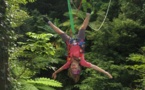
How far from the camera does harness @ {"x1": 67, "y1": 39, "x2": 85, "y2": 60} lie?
18.6 feet

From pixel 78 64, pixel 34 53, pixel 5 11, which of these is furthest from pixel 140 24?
pixel 5 11

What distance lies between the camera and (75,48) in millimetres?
5699

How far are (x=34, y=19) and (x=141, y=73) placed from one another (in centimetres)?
614

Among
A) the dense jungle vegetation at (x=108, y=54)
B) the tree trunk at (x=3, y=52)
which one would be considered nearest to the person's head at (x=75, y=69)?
the tree trunk at (x=3, y=52)

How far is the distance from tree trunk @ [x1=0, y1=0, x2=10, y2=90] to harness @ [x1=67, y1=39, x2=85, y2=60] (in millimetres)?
1140

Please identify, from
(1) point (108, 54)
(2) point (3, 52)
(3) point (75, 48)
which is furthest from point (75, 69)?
(1) point (108, 54)

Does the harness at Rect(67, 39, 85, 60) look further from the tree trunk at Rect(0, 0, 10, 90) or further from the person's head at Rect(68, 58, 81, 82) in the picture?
the tree trunk at Rect(0, 0, 10, 90)

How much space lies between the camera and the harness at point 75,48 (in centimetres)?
568

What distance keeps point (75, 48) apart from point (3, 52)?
1271 millimetres

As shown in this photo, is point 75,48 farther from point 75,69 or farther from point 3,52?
point 3,52

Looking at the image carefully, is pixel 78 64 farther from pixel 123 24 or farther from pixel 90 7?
pixel 90 7

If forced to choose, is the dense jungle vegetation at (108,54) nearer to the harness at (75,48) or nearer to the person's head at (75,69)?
the harness at (75,48)

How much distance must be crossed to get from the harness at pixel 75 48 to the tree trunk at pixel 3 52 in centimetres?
114

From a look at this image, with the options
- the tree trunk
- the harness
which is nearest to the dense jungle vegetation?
the harness
